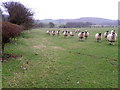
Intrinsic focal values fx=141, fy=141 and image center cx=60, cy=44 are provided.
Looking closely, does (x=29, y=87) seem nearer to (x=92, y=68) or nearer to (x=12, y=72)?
(x=12, y=72)

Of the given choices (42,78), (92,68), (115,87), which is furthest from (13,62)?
(115,87)

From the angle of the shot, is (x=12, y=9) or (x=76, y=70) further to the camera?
(x=12, y=9)

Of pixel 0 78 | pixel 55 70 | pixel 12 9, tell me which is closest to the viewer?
pixel 0 78

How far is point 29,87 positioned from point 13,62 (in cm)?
366

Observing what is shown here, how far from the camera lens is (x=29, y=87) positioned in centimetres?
564

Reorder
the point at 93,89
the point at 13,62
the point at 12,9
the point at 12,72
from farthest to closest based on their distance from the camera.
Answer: the point at 12,9, the point at 13,62, the point at 12,72, the point at 93,89

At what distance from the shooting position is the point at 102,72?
24.6ft

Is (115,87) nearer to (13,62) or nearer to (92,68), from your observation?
(92,68)

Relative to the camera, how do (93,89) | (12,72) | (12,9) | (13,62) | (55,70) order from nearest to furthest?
(93,89), (12,72), (55,70), (13,62), (12,9)

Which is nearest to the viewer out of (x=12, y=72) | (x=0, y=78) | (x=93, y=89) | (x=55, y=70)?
(x=93, y=89)

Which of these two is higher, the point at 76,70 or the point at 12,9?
the point at 12,9

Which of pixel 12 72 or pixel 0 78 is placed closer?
pixel 0 78

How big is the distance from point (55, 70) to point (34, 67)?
129cm

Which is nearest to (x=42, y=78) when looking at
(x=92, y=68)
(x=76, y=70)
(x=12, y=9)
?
(x=76, y=70)
